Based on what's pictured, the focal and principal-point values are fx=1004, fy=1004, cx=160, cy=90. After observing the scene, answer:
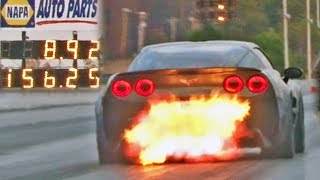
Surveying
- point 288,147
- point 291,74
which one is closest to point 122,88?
point 288,147

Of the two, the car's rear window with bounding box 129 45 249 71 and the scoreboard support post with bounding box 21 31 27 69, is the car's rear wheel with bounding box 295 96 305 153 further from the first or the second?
the scoreboard support post with bounding box 21 31 27 69

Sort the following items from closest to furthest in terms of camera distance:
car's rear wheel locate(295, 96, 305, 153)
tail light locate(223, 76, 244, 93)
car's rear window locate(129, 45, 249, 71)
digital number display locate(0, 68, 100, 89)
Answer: tail light locate(223, 76, 244, 93), car's rear window locate(129, 45, 249, 71), car's rear wheel locate(295, 96, 305, 153), digital number display locate(0, 68, 100, 89)

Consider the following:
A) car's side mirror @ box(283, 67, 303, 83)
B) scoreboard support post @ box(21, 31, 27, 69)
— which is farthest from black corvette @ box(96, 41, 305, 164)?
scoreboard support post @ box(21, 31, 27, 69)

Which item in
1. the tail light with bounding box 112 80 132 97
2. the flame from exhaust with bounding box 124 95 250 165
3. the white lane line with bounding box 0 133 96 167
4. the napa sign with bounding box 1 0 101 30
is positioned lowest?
the white lane line with bounding box 0 133 96 167

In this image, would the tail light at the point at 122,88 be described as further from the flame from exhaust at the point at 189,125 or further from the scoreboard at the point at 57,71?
the scoreboard at the point at 57,71

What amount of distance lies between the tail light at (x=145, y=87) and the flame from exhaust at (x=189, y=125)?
0.12m

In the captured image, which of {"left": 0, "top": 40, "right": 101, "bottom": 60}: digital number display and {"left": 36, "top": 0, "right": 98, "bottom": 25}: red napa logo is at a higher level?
{"left": 36, "top": 0, "right": 98, "bottom": 25}: red napa logo

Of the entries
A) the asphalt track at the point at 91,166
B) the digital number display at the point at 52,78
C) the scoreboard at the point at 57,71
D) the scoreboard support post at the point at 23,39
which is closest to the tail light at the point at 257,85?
the asphalt track at the point at 91,166

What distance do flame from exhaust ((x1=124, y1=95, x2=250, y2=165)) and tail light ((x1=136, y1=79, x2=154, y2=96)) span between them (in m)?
0.12

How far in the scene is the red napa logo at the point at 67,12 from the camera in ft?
143

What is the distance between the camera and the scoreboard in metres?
36.3

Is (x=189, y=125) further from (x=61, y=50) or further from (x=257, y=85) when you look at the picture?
(x=61, y=50)

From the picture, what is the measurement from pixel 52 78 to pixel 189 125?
25.5 m

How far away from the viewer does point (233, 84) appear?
35.8ft
